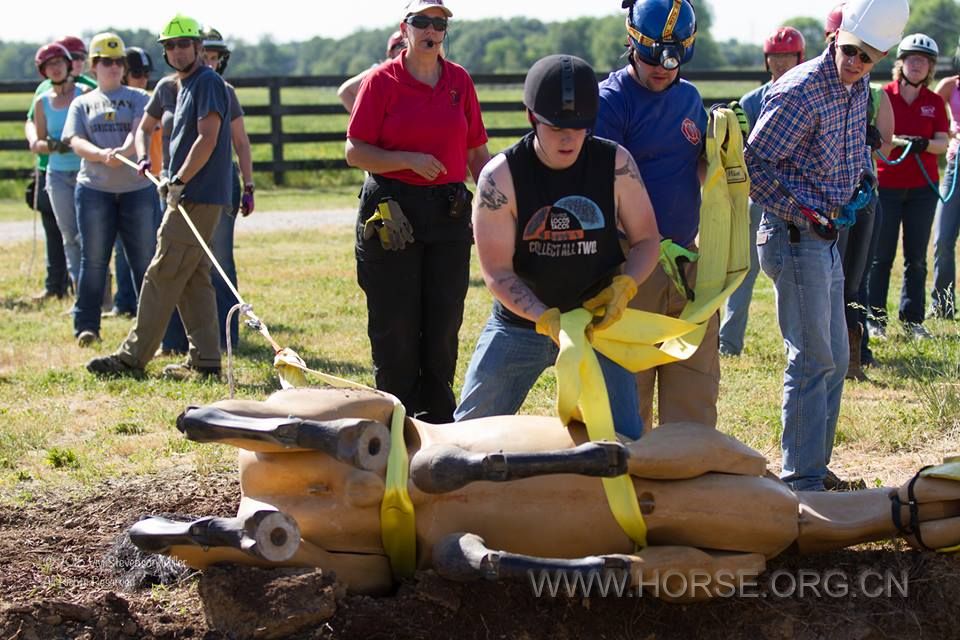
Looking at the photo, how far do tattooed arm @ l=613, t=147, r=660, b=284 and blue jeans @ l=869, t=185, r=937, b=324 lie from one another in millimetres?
5333

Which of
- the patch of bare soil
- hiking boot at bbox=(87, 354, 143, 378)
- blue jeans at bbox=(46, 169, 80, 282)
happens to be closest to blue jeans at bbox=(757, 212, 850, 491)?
the patch of bare soil

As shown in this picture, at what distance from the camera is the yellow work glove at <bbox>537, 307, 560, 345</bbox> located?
163 inches

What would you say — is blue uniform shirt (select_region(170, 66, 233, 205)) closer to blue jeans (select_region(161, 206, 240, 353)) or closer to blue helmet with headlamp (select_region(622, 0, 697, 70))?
blue jeans (select_region(161, 206, 240, 353))

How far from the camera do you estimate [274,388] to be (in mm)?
7875

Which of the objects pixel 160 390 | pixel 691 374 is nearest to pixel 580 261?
pixel 691 374

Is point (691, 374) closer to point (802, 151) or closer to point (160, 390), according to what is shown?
point (802, 151)

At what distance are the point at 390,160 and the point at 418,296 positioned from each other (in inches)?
25.8

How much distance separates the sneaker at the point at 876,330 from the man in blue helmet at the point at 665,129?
455 centimetres

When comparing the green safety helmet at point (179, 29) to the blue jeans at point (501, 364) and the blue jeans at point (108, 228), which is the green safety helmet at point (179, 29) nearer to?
the blue jeans at point (108, 228)

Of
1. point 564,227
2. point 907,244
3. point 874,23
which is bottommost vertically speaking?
point 907,244

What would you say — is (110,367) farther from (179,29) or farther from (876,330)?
(876,330)

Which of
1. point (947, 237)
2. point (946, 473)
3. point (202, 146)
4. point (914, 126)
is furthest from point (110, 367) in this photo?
point (947, 237)

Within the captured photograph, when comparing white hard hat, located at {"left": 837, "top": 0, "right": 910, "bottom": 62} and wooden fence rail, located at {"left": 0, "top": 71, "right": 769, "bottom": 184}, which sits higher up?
white hard hat, located at {"left": 837, "top": 0, "right": 910, "bottom": 62}

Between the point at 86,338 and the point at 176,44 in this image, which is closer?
the point at 176,44
